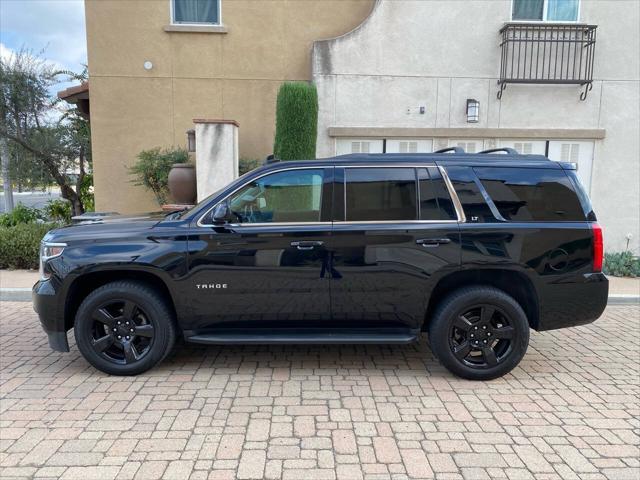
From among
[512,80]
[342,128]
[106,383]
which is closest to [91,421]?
[106,383]

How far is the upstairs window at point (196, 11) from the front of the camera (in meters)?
9.28

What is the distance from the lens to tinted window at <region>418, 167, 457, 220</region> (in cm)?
407

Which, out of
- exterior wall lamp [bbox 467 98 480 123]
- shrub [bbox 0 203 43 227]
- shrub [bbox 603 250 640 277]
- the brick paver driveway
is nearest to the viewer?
the brick paver driveway

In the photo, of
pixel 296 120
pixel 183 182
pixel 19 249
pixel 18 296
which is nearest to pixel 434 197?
pixel 296 120

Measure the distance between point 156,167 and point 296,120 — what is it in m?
2.94

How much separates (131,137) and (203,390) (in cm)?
713

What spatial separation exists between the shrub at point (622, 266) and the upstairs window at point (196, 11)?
889cm

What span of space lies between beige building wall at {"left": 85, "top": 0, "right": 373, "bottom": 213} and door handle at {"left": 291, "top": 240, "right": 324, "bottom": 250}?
595 centimetres

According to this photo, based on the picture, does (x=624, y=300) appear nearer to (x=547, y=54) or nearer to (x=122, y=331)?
(x=547, y=54)

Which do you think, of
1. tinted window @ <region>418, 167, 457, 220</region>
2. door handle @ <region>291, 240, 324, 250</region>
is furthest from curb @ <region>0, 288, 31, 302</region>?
tinted window @ <region>418, 167, 457, 220</region>

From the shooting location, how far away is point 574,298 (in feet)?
13.3

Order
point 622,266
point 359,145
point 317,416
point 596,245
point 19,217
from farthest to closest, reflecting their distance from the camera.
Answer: point 19,217, point 359,145, point 622,266, point 596,245, point 317,416

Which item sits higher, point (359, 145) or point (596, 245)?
point (359, 145)

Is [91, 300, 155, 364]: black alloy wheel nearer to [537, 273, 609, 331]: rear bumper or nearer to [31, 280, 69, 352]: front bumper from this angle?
[31, 280, 69, 352]: front bumper
